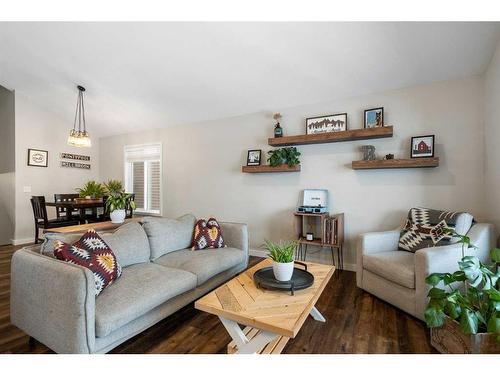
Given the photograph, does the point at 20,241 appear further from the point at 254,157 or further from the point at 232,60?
the point at 232,60

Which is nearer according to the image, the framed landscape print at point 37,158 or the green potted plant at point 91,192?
the green potted plant at point 91,192

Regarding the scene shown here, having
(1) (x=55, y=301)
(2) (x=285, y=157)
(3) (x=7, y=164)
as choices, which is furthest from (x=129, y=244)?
(3) (x=7, y=164)

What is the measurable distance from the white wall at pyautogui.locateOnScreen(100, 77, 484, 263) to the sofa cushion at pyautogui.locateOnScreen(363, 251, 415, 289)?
2.45ft

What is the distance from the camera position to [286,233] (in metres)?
A: 3.72

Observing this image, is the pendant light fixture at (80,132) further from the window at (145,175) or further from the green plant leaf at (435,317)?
the green plant leaf at (435,317)

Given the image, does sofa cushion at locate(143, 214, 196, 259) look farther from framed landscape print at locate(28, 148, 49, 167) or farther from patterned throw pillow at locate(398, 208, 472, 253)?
framed landscape print at locate(28, 148, 49, 167)

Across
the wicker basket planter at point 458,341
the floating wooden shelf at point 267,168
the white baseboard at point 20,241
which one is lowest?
the white baseboard at point 20,241

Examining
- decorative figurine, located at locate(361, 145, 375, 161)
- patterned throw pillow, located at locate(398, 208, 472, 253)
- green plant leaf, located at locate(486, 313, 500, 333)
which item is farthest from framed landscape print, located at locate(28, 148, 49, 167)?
green plant leaf, located at locate(486, 313, 500, 333)

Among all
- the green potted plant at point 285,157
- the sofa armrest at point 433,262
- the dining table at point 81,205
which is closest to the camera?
the sofa armrest at point 433,262

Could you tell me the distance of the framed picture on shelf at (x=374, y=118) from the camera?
3061mm

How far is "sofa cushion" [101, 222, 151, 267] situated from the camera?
2.13m

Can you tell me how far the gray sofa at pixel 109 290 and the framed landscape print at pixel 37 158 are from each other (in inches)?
151

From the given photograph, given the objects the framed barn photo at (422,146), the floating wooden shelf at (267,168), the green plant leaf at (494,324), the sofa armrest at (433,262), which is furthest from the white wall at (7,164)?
the green plant leaf at (494,324)
